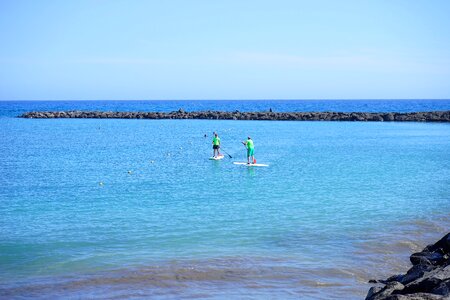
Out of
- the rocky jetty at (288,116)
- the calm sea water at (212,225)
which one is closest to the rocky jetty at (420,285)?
the calm sea water at (212,225)

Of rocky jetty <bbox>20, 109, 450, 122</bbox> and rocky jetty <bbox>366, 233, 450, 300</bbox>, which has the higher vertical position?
rocky jetty <bbox>20, 109, 450, 122</bbox>

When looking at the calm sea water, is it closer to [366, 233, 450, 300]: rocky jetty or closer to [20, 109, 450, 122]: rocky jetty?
[366, 233, 450, 300]: rocky jetty

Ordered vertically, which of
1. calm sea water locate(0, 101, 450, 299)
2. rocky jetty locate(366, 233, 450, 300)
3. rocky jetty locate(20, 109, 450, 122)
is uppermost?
rocky jetty locate(20, 109, 450, 122)

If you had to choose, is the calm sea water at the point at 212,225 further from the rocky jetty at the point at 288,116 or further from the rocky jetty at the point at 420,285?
the rocky jetty at the point at 288,116

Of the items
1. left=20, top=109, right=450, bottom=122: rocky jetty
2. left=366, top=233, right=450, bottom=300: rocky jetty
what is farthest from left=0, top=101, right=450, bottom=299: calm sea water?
left=20, top=109, right=450, bottom=122: rocky jetty

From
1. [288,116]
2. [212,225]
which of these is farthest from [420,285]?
[288,116]

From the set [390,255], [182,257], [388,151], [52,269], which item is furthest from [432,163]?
[52,269]

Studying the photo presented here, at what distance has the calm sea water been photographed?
11.0 m

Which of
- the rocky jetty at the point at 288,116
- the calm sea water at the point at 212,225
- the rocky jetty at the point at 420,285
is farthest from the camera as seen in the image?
the rocky jetty at the point at 288,116

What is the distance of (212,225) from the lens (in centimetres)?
1550

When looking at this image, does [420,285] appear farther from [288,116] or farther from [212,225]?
[288,116]

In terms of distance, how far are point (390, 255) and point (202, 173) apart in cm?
1530

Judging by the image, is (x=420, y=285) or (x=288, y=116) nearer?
(x=420, y=285)

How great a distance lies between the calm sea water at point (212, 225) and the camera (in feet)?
36.1
